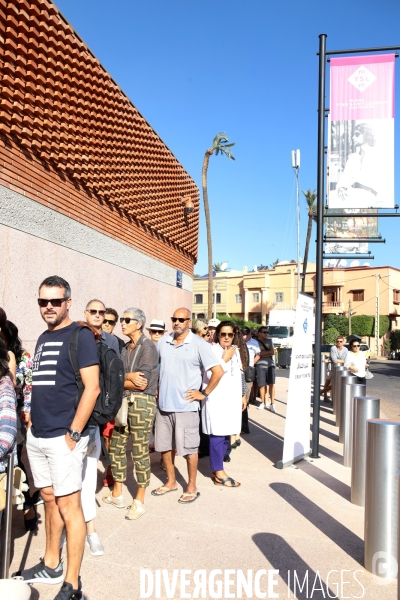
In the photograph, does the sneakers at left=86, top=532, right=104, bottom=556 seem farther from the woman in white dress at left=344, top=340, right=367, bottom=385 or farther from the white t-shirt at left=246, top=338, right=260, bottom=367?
the woman in white dress at left=344, top=340, right=367, bottom=385

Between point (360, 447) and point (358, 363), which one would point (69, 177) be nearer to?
point (360, 447)

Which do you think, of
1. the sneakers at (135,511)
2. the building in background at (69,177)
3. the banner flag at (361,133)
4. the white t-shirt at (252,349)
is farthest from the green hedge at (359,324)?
the sneakers at (135,511)

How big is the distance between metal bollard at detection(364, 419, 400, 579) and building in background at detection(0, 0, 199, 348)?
16.0 feet

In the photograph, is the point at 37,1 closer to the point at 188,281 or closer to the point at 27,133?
the point at 27,133

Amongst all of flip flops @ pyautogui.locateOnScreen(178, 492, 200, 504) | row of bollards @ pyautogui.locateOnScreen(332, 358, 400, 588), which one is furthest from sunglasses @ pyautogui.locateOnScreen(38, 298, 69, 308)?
flip flops @ pyautogui.locateOnScreen(178, 492, 200, 504)

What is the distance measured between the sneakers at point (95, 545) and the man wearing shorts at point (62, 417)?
584 mm

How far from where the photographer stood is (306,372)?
23.0 feet

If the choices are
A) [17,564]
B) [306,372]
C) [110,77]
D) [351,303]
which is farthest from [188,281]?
[351,303]

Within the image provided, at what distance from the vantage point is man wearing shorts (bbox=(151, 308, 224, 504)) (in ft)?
17.1

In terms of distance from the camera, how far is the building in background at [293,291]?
60219 mm

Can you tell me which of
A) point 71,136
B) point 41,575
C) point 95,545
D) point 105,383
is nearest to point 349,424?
point 95,545

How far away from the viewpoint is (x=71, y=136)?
27.3 feet

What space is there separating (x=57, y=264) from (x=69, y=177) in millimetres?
1416

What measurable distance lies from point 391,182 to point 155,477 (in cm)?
465
